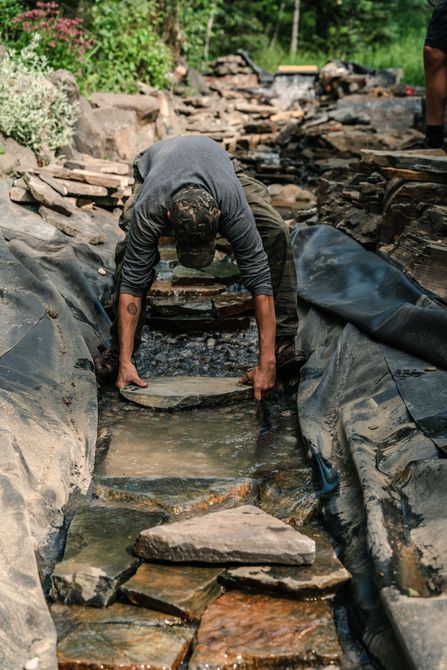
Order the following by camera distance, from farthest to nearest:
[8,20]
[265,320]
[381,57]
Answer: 1. [381,57]
2. [8,20]
3. [265,320]

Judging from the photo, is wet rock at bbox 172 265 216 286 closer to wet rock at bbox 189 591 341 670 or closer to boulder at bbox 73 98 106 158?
boulder at bbox 73 98 106 158

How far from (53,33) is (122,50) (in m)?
2.76

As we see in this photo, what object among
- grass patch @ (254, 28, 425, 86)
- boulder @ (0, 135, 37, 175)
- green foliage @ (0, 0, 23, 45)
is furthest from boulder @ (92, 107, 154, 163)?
grass patch @ (254, 28, 425, 86)

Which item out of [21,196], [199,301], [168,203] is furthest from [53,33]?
[168,203]

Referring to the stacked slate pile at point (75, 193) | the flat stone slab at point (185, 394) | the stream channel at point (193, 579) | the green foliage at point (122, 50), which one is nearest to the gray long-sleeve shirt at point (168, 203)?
the flat stone slab at point (185, 394)

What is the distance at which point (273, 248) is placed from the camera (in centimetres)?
451

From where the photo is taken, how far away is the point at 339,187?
714 cm

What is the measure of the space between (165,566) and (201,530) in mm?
167

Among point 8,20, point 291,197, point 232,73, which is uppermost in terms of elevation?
point 8,20

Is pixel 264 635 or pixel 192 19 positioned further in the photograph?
pixel 192 19

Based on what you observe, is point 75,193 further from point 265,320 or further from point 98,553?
point 98,553

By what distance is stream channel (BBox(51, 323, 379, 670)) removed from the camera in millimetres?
2221

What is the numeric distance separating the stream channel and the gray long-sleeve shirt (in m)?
0.82

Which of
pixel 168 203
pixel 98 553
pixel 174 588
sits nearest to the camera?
pixel 174 588
